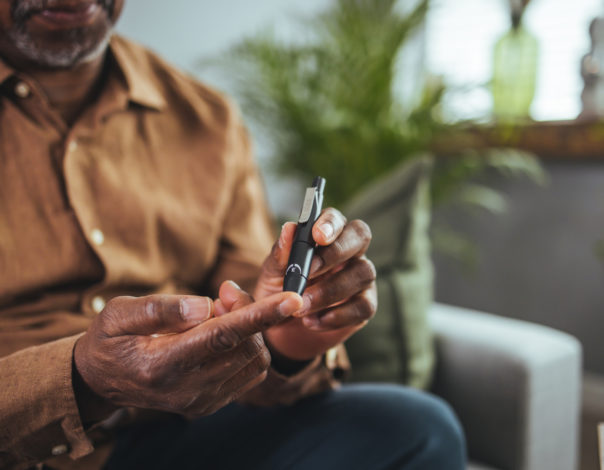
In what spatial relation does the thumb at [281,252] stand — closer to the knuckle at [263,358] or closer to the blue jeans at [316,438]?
the knuckle at [263,358]

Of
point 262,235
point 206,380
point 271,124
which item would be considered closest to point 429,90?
point 271,124

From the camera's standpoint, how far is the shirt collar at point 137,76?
884mm

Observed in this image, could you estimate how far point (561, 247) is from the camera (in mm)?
1845

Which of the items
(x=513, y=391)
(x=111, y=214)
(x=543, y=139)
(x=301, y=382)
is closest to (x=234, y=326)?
(x=301, y=382)

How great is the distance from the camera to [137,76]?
0.91m

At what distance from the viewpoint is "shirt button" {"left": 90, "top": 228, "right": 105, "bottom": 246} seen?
0.77 metres

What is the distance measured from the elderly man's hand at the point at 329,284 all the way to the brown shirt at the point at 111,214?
0.22 feet

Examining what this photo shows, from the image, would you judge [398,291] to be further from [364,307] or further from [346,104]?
[346,104]

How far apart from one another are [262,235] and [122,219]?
0.77 feet

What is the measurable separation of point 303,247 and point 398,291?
528mm

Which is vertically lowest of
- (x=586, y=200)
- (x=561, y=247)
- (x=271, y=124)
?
(x=561, y=247)

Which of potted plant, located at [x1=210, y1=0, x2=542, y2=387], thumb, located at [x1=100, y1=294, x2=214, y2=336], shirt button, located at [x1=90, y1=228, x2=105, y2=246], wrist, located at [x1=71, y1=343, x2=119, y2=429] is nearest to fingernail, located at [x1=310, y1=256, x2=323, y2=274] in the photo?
thumb, located at [x1=100, y1=294, x2=214, y2=336]

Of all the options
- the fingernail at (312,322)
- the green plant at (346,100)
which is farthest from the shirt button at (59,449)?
the green plant at (346,100)

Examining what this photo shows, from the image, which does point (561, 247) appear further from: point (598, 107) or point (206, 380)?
point (206, 380)
